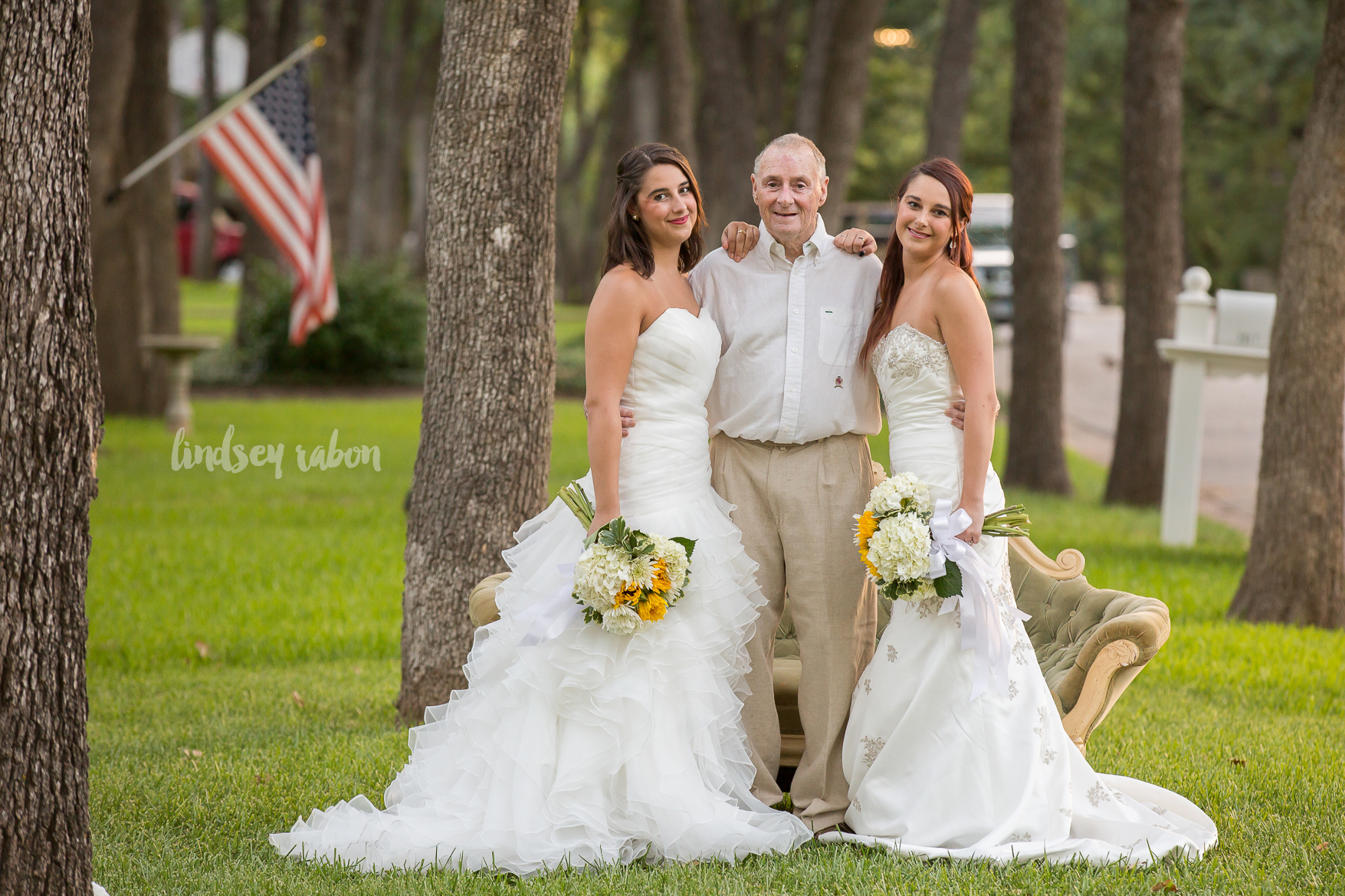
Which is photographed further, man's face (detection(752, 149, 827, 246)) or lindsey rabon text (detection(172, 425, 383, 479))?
lindsey rabon text (detection(172, 425, 383, 479))

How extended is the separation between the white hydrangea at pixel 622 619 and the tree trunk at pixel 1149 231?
28.6 feet

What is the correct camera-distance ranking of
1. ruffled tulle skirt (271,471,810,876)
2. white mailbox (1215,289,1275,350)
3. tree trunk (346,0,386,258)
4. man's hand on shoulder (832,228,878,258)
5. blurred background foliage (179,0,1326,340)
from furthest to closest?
tree trunk (346,0,386,258) < blurred background foliage (179,0,1326,340) < white mailbox (1215,289,1275,350) < man's hand on shoulder (832,228,878,258) < ruffled tulle skirt (271,471,810,876)

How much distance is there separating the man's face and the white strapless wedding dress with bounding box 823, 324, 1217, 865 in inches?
19.3

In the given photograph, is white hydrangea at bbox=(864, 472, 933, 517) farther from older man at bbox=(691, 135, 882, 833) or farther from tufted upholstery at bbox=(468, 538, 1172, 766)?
tufted upholstery at bbox=(468, 538, 1172, 766)

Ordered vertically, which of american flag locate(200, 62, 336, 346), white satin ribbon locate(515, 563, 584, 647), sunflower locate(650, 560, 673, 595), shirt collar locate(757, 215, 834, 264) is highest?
american flag locate(200, 62, 336, 346)

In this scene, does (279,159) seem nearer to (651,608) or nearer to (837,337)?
(837,337)

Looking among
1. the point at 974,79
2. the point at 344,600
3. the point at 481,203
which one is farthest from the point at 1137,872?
the point at 974,79

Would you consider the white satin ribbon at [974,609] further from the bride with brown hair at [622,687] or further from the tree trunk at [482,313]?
the tree trunk at [482,313]

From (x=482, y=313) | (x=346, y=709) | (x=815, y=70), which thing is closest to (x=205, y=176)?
(x=815, y=70)

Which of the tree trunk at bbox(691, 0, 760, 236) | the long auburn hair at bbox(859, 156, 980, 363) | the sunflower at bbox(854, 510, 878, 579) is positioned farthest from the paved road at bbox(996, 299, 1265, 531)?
the sunflower at bbox(854, 510, 878, 579)

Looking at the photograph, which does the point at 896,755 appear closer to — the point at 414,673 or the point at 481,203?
the point at 414,673

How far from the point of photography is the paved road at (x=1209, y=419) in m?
13.9

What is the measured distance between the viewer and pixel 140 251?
611 inches

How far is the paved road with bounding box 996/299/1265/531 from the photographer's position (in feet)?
45.6
